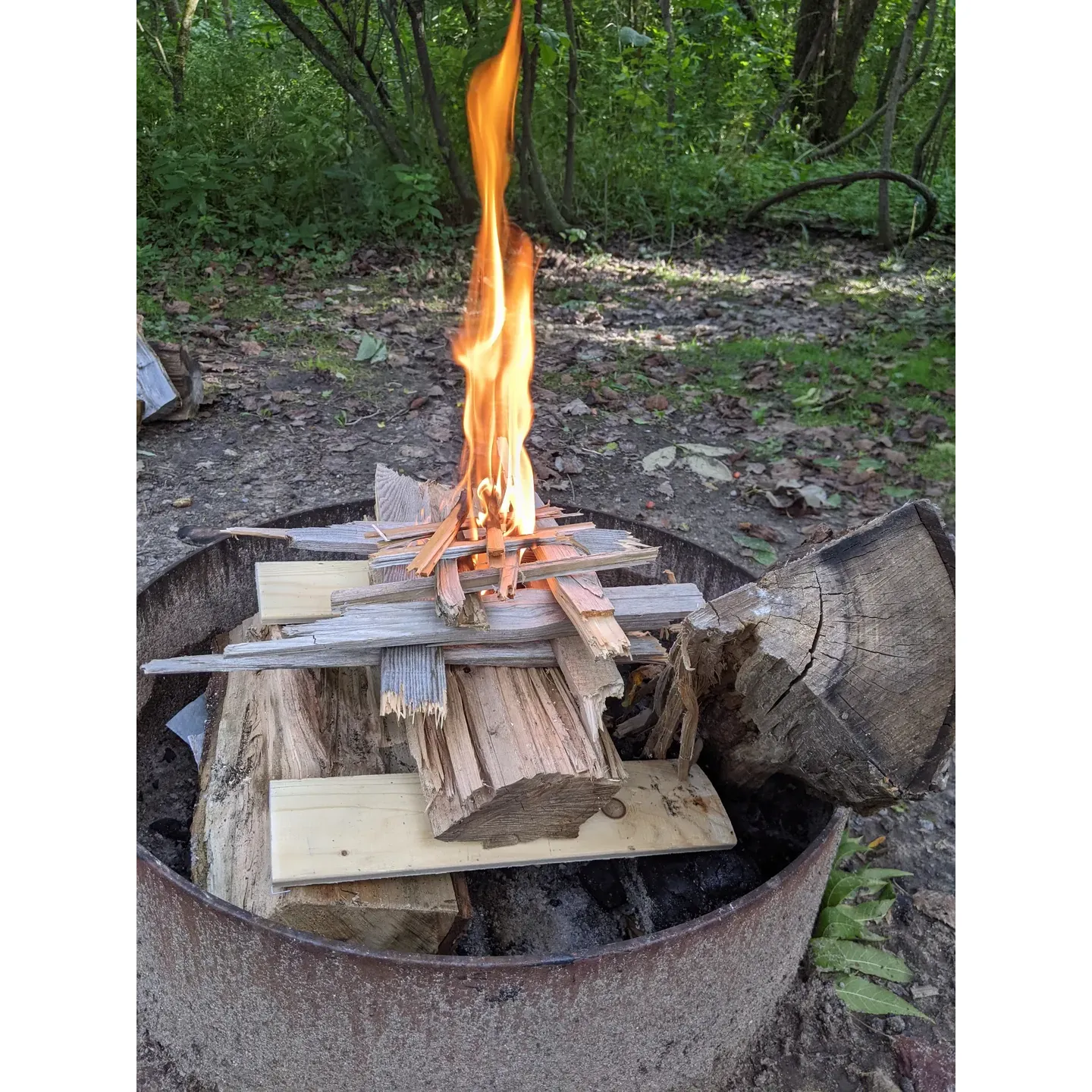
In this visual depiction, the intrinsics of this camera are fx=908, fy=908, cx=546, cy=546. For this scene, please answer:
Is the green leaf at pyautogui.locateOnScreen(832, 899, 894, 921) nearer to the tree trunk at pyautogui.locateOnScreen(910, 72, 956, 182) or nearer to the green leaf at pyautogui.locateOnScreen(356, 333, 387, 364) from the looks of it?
the green leaf at pyautogui.locateOnScreen(356, 333, 387, 364)

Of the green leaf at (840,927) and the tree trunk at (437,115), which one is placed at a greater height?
the tree trunk at (437,115)

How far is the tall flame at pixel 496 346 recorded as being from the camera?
1821 mm

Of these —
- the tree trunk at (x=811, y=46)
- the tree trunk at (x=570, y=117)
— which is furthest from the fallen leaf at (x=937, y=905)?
the tree trunk at (x=811, y=46)

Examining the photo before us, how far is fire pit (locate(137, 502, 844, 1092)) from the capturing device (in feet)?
4.32

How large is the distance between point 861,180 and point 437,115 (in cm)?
332

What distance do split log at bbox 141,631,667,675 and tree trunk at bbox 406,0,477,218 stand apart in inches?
195

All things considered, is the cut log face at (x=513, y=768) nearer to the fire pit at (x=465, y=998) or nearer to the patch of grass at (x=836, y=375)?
the fire pit at (x=465, y=998)

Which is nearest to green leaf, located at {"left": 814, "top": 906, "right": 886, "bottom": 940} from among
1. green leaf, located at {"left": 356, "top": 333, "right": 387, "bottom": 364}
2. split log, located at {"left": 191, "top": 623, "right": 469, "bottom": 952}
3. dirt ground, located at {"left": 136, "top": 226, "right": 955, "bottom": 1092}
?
dirt ground, located at {"left": 136, "top": 226, "right": 955, "bottom": 1092}

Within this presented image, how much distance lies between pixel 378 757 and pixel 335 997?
0.45m

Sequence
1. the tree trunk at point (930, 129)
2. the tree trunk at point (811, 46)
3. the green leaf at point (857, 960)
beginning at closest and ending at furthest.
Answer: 1. the green leaf at point (857, 960)
2. the tree trunk at point (930, 129)
3. the tree trunk at point (811, 46)

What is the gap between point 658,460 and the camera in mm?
4043

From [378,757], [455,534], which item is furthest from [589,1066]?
[455,534]

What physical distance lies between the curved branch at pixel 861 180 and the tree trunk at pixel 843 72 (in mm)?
2879

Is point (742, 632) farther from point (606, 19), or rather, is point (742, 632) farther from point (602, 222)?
point (606, 19)
